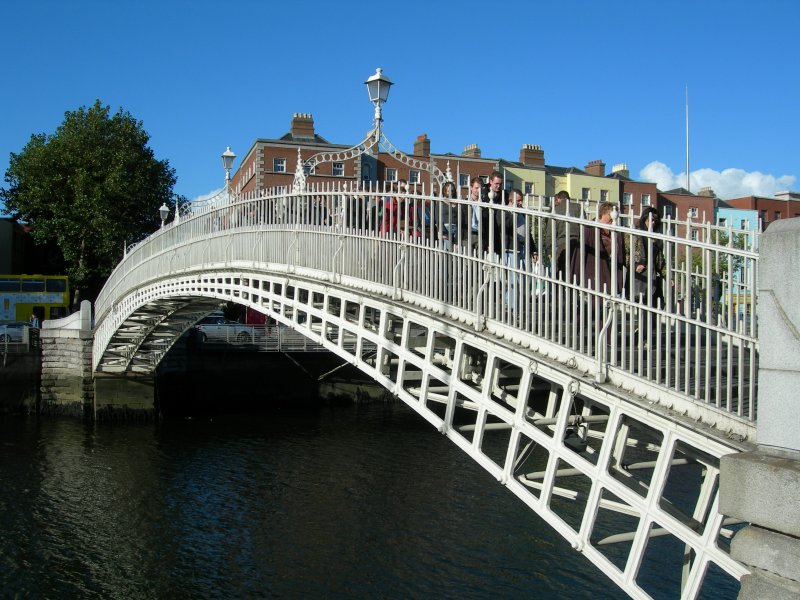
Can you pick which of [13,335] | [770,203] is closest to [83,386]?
[13,335]

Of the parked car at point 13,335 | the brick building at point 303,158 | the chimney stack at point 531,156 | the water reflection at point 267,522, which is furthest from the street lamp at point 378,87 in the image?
the chimney stack at point 531,156

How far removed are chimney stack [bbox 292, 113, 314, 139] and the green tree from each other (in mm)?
7879

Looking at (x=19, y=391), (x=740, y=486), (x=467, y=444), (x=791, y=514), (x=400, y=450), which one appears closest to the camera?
(x=791, y=514)

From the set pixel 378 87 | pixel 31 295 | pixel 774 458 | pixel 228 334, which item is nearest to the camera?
pixel 774 458

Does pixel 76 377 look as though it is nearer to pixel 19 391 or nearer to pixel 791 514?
pixel 19 391

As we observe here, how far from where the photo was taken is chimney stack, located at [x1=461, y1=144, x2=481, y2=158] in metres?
44.6

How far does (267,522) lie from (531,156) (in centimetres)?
3688

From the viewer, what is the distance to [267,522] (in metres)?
14.5

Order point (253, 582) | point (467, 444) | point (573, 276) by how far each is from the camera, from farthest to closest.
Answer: point (253, 582) < point (467, 444) < point (573, 276)

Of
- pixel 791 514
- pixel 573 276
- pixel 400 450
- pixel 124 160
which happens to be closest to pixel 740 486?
pixel 791 514

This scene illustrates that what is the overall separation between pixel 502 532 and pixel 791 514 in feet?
33.0

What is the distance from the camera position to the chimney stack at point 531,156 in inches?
1852

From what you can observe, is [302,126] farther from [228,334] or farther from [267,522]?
[267,522]

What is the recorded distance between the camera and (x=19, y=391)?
84.1ft
